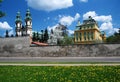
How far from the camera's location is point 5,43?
40469 mm

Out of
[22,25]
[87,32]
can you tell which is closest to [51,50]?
[87,32]

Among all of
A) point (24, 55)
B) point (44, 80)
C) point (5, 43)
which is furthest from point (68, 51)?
point (44, 80)

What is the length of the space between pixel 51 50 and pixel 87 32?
274 feet

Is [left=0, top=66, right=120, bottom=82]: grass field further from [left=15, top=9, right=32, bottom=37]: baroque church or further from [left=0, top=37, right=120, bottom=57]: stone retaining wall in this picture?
[left=15, top=9, right=32, bottom=37]: baroque church

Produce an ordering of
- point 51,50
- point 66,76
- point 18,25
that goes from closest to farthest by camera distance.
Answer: point 66,76 < point 51,50 < point 18,25

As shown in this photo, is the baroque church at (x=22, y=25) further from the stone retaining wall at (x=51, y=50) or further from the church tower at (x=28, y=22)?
the stone retaining wall at (x=51, y=50)

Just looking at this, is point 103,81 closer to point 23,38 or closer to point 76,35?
point 23,38

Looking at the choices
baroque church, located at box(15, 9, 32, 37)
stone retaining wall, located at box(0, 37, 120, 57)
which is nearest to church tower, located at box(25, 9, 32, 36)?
baroque church, located at box(15, 9, 32, 37)

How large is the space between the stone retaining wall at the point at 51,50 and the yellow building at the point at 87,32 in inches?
3121

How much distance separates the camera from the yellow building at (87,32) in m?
116

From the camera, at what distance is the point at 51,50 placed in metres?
37.2

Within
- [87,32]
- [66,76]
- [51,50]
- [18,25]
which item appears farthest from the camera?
[18,25]

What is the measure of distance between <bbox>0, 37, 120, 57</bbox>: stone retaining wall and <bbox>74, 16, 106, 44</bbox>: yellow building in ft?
260

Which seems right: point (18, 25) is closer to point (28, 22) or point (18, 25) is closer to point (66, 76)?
point (28, 22)
